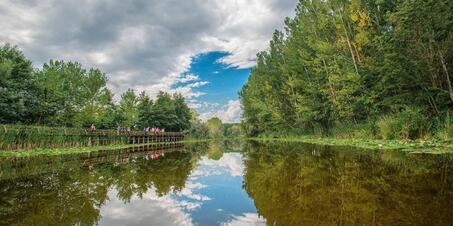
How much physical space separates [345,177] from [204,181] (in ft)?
10.3

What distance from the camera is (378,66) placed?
762 inches

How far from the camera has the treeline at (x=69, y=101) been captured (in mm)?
29344

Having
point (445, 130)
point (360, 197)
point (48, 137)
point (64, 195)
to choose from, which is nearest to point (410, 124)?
point (445, 130)

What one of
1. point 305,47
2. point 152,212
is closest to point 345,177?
point 152,212

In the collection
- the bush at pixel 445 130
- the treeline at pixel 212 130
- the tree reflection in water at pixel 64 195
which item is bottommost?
the tree reflection in water at pixel 64 195

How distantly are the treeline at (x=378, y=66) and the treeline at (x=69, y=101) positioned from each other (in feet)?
89.7

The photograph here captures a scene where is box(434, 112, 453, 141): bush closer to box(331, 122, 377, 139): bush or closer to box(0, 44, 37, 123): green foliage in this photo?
box(331, 122, 377, 139): bush

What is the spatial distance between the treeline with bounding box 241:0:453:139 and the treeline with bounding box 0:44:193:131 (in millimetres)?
27354

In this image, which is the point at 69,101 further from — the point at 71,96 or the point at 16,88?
the point at 16,88

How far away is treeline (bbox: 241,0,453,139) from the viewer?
14.5m

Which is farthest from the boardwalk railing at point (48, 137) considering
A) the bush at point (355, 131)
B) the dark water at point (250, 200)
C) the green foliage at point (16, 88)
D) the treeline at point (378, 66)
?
the bush at point (355, 131)

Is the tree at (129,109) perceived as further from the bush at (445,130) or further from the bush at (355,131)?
the bush at (445,130)

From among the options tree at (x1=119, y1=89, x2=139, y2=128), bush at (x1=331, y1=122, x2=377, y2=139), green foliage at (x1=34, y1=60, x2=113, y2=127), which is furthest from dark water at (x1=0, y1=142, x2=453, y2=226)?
tree at (x1=119, y1=89, x2=139, y2=128)

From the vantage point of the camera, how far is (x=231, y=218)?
400 centimetres
